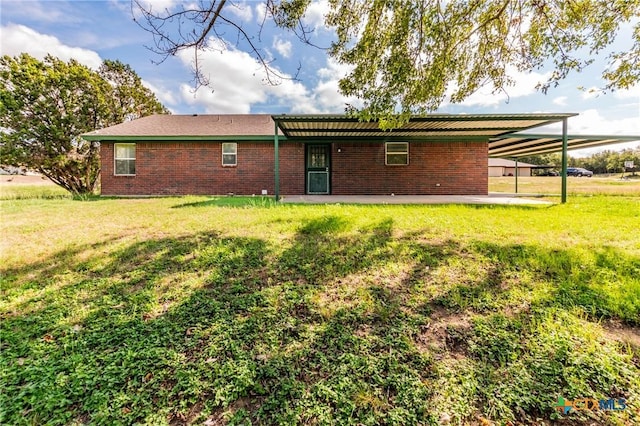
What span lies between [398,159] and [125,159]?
485 inches

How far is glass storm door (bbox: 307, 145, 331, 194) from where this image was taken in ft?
43.7

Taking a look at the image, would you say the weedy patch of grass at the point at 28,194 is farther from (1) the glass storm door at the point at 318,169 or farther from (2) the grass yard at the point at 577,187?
(2) the grass yard at the point at 577,187

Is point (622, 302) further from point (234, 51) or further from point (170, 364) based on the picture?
point (234, 51)

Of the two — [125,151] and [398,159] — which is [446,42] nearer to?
[398,159]

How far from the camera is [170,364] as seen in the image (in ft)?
6.89

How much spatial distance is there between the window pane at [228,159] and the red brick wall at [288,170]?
0.18 metres

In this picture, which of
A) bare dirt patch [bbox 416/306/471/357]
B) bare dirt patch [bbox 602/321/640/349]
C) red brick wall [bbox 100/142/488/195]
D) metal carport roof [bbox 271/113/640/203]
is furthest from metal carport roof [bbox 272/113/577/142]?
bare dirt patch [bbox 602/321/640/349]

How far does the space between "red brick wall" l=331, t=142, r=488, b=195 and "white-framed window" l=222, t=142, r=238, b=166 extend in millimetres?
4379

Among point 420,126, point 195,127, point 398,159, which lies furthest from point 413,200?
point 195,127

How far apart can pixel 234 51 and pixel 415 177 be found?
33.8ft

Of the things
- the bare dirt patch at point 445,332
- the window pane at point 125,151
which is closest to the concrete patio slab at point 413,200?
the bare dirt patch at point 445,332

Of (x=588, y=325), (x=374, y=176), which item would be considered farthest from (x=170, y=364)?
(x=374, y=176)

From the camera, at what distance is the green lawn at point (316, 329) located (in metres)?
1.80

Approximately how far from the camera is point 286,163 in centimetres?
1314
